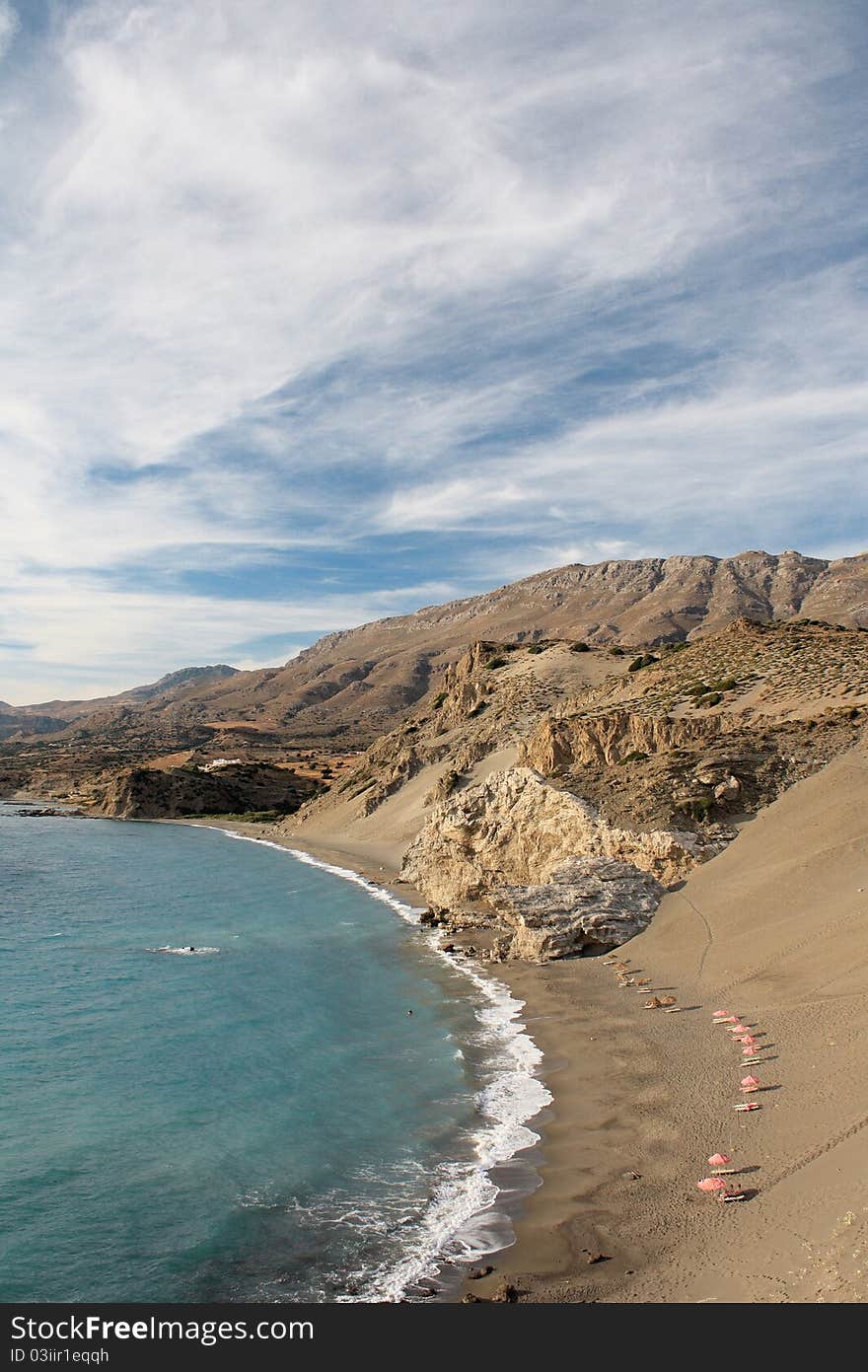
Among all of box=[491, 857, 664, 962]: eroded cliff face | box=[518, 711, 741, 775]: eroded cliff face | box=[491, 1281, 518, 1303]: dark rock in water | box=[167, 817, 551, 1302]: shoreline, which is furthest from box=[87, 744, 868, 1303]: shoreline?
box=[518, 711, 741, 775]: eroded cliff face

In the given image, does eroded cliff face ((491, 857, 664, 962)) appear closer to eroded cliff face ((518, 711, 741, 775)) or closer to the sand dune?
the sand dune

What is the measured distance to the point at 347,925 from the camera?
106 ft

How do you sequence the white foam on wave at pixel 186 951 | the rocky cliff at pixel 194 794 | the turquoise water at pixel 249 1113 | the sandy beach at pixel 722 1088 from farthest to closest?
the rocky cliff at pixel 194 794
the white foam on wave at pixel 186 951
the turquoise water at pixel 249 1113
the sandy beach at pixel 722 1088

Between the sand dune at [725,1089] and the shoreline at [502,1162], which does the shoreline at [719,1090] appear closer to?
the sand dune at [725,1089]

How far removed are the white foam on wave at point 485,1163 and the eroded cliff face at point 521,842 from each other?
281 inches

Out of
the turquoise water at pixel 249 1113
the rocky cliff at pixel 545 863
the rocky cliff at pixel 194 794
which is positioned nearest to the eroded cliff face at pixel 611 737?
the rocky cliff at pixel 545 863

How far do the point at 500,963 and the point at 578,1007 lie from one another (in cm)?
571

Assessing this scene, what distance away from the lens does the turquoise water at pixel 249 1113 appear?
405 inches

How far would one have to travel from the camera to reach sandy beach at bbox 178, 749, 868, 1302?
9077 mm

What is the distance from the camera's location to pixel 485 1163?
12.7 metres

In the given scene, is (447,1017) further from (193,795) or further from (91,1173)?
(193,795)

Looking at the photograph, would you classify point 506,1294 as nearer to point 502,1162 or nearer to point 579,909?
point 502,1162

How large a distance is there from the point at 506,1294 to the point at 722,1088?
6.55 meters

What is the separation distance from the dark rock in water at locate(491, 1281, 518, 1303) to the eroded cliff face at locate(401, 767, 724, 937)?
16.9m
